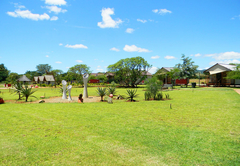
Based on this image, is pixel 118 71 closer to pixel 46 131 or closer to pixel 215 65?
pixel 215 65

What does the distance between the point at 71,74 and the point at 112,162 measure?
1709 inches

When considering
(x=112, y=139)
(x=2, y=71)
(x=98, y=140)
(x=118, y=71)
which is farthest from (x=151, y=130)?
(x=2, y=71)

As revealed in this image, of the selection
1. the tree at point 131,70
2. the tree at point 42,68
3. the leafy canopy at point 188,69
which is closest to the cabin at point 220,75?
the leafy canopy at point 188,69

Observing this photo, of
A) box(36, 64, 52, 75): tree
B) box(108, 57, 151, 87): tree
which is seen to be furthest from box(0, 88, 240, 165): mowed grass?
box(36, 64, 52, 75): tree

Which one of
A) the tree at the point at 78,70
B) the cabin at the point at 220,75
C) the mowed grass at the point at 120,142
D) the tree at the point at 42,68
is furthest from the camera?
the tree at the point at 42,68

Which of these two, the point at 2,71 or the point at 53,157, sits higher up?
the point at 2,71

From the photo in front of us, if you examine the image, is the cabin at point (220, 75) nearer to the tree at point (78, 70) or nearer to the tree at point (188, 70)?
the tree at point (188, 70)

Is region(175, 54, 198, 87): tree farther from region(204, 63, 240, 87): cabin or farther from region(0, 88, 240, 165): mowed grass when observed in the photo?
region(0, 88, 240, 165): mowed grass

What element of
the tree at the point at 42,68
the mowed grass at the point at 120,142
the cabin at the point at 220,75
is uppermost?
the tree at the point at 42,68

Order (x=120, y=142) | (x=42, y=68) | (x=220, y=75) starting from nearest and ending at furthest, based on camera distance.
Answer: (x=120, y=142) < (x=220, y=75) < (x=42, y=68)

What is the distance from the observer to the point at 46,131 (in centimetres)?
521

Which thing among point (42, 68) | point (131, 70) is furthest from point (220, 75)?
point (42, 68)

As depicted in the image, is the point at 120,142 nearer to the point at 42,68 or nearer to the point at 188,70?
the point at 188,70

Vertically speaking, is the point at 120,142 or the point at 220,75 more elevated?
the point at 220,75
